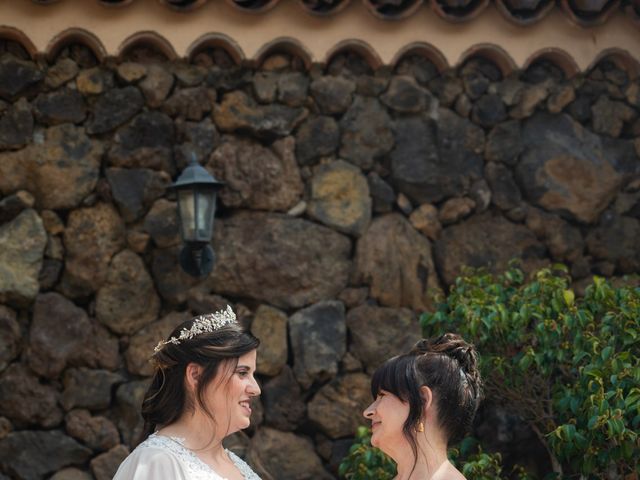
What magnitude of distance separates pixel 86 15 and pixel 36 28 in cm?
25

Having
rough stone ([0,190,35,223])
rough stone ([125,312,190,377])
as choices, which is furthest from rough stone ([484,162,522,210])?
rough stone ([0,190,35,223])

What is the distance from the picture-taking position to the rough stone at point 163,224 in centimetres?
596

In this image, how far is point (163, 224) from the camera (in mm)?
5965

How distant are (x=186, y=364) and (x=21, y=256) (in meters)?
2.00

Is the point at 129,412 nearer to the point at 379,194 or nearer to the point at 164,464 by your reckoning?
the point at 379,194

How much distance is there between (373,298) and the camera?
6242 millimetres

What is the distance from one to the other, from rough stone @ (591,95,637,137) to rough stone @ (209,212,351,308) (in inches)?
66.6

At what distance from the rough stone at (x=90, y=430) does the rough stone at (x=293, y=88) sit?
1.89 m

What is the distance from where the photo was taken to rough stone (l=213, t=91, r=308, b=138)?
6113 millimetres

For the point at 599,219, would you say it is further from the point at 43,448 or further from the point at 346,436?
the point at 43,448

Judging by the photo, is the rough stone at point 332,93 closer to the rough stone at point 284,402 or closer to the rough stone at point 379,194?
the rough stone at point 379,194

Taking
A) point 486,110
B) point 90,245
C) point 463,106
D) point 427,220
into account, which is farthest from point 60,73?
point 486,110

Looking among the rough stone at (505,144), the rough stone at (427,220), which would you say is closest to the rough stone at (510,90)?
the rough stone at (505,144)

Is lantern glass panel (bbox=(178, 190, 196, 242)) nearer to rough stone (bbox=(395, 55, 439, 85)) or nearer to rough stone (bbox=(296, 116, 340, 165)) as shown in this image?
rough stone (bbox=(296, 116, 340, 165))
